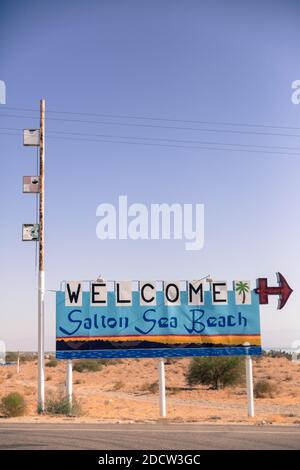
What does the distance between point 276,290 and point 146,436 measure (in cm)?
896

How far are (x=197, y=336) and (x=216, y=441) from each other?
7.49 metres

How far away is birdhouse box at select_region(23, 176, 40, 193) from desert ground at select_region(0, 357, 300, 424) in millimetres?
7637

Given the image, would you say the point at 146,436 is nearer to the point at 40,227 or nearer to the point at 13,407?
the point at 13,407

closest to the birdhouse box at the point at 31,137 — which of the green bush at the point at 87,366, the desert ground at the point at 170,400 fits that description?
the desert ground at the point at 170,400

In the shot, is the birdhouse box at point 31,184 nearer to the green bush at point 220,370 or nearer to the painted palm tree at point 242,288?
the painted palm tree at point 242,288

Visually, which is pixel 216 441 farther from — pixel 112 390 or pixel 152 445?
pixel 112 390

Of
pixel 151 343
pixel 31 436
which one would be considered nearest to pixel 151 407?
pixel 151 343

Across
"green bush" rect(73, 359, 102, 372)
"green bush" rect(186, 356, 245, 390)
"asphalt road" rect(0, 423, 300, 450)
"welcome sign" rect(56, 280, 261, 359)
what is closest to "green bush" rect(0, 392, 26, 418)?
"welcome sign" rect(56, 280, 261, 359)

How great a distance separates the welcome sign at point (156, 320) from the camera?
19031mm

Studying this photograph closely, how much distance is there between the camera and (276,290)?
65.1 ft

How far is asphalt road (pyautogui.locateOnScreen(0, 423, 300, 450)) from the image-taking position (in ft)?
37.0

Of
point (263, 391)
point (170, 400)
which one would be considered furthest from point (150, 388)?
point (263, 391)
